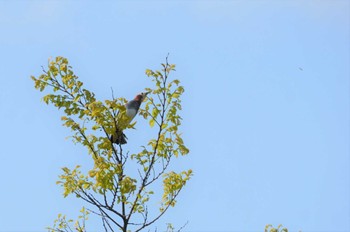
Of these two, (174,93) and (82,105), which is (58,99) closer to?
(82,105)

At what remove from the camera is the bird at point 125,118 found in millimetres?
8742

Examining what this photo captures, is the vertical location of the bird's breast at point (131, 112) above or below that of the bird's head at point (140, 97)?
below

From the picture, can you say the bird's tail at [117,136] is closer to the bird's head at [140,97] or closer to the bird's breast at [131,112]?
the bird's breast at [131,112]

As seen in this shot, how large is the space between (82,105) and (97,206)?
1.29 metres

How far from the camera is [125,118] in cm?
876

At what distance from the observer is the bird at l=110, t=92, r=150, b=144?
344 inches

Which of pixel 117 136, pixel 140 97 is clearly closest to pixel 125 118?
pixel 117 136

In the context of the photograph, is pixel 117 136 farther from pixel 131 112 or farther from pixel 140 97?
pixel 140 97

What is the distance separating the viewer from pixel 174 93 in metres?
8.67

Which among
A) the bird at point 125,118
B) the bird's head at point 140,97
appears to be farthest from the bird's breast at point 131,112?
the bird's head at point 140,97

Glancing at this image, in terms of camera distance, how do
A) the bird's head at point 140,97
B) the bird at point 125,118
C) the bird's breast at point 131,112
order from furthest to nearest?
the bird's head at point 140,97, the bird's breast at point 131,112, the bird at point 125,118

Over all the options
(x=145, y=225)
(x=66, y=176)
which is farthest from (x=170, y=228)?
(x=66, y=176)

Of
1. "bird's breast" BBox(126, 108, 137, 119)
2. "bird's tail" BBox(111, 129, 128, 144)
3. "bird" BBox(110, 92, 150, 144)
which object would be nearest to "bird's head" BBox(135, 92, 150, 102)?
"bird" BBox(110, 92, 150, 144)

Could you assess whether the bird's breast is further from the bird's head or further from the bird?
the bird's head
